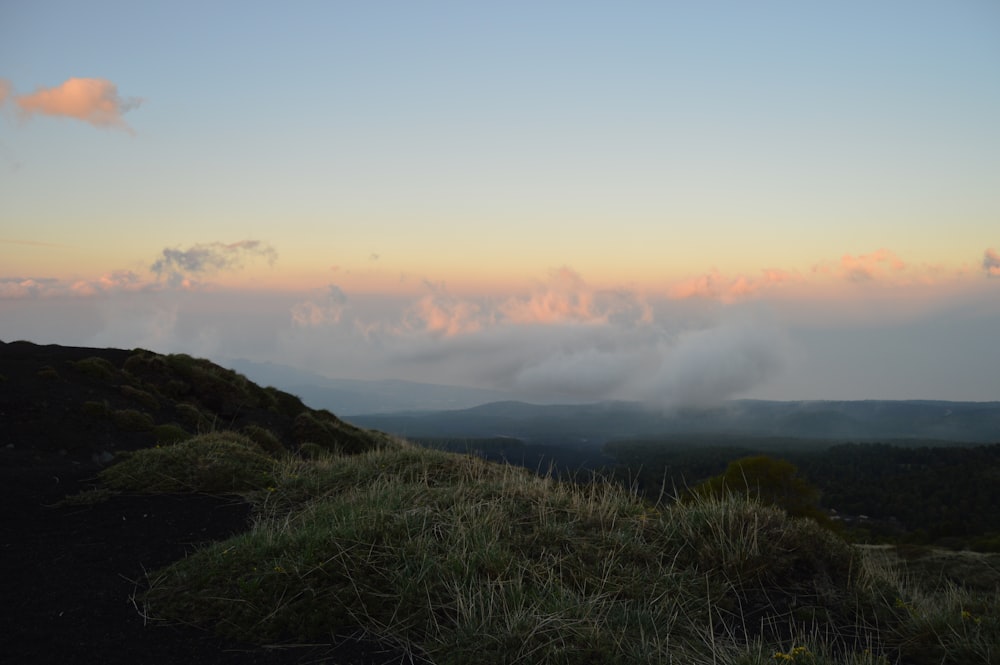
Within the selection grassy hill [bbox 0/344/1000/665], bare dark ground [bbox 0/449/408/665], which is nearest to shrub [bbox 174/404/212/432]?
bare dark ground [bbox 0/449/408/665]

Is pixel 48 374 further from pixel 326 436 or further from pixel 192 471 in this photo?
pixel 192 471

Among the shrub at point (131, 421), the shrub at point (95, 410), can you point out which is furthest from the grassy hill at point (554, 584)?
the shrub at point (95, 410)

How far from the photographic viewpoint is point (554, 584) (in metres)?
5.69

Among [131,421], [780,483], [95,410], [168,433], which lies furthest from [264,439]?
[780,483]

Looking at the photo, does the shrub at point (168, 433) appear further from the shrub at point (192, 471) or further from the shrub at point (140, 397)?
the shrub at point (192, 471)

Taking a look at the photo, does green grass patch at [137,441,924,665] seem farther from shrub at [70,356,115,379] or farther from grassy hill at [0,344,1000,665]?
shrub at [70,356,115,379]

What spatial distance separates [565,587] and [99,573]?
4.92m

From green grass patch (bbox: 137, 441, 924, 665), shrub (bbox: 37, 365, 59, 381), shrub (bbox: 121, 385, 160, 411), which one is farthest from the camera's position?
shrub (bbox: 121, 385, 160, 411)

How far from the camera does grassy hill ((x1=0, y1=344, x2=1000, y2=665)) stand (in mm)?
4887

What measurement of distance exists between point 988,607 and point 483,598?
4647 millimetres

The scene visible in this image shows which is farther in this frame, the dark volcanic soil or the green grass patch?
the dark volcanic soil

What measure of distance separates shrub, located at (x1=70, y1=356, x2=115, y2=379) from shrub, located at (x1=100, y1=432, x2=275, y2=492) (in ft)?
36.2

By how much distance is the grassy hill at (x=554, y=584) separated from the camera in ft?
16.0

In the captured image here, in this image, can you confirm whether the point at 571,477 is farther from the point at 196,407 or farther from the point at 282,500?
the point at 196,407
